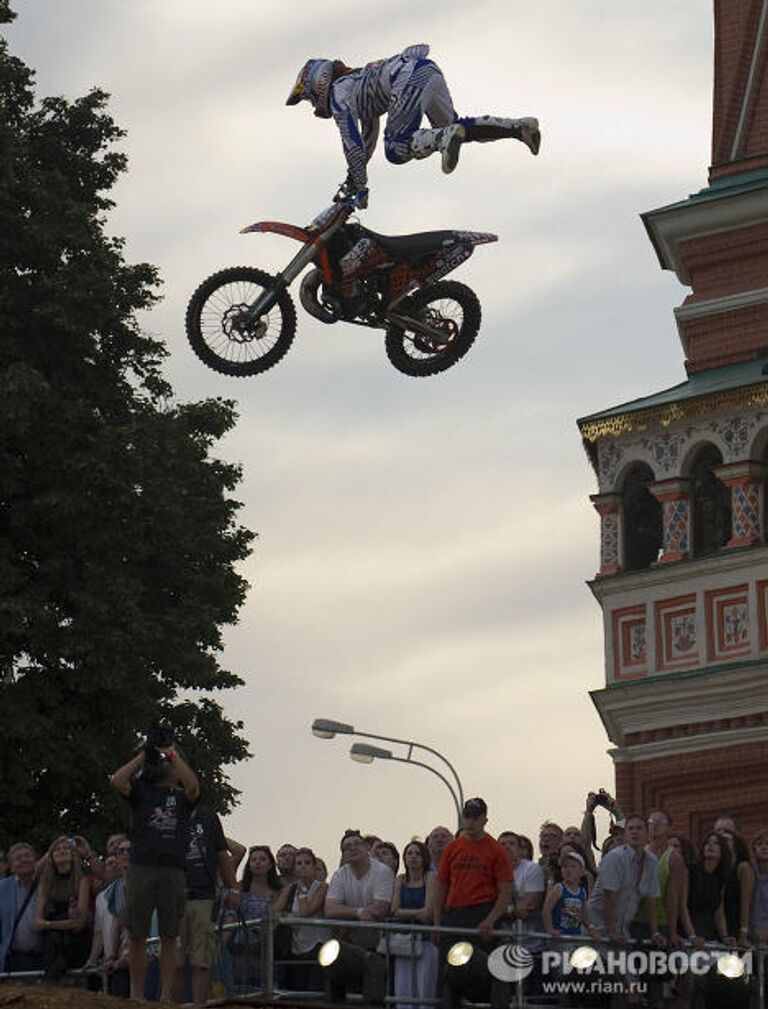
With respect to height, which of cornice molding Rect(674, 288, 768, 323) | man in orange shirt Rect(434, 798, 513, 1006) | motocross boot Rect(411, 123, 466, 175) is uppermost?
cornice molding Rect(674, 288, 768, 323)

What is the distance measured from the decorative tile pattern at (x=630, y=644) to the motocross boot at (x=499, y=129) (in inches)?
546

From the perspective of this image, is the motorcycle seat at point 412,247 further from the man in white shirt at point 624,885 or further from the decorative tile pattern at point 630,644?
the decorative tile pattern at point 630,644

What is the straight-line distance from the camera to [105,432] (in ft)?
134

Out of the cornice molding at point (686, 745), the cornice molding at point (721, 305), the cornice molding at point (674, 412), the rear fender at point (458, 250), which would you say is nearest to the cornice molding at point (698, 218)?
the cornice molding at point (721, 305)

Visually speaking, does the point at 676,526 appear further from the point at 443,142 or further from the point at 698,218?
the point at 443,142

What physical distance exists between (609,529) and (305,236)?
13.2m

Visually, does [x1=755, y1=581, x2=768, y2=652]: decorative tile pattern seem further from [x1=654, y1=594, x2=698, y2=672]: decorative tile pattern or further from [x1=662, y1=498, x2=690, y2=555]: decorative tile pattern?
[x1=662, y1=498, x2=690, y2=555]: decorative tile pattern

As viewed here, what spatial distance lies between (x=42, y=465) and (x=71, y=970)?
1411 cm

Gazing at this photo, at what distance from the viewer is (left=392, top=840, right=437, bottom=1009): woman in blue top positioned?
26.6 metres

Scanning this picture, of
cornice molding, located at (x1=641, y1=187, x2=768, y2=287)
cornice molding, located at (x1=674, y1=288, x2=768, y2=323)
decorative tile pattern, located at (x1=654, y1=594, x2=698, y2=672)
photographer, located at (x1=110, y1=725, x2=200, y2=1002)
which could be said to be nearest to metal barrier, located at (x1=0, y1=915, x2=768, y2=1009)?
photographer, located at (x1=110, y1=725, x2=200, y2=1002)

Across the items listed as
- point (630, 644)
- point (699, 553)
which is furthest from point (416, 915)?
point (699, 553)

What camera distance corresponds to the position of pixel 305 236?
91.5ft

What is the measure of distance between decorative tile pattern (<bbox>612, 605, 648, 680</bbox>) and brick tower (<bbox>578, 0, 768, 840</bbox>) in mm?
16

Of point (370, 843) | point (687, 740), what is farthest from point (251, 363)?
point (687, 740)
